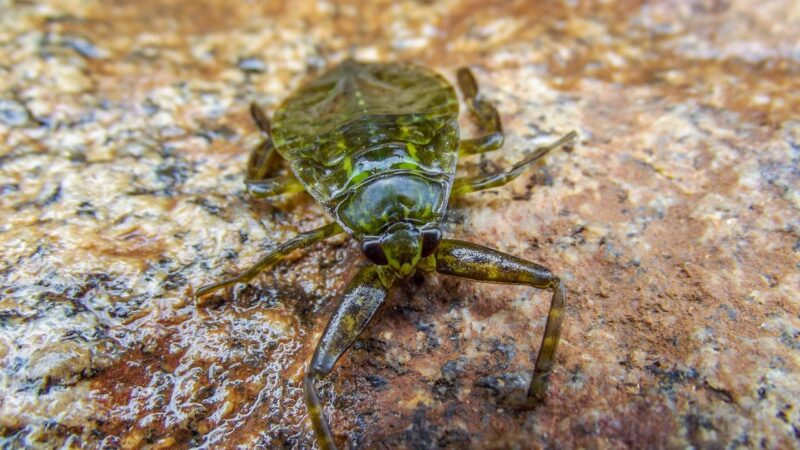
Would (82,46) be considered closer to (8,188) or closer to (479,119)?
(8,188)

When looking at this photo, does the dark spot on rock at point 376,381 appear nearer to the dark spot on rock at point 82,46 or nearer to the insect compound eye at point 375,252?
the insect compound eye at point 375,252

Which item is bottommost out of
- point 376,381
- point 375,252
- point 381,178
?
point 376,381

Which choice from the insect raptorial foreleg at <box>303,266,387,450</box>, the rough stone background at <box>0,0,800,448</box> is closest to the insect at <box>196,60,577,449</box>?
the insect raptorial foreleg at <box>303,266,387,450</box>

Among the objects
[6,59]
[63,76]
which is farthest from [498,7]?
[6,59]

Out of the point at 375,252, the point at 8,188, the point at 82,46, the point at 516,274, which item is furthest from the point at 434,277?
the point at 82,46

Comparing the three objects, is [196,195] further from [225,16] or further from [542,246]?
[225,16]

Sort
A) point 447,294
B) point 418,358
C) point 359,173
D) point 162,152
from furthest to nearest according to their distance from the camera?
point 162,152
point 359,173
point 447,294
point 418,358
